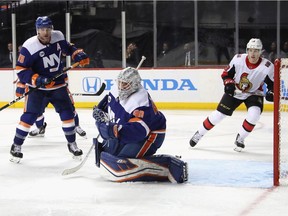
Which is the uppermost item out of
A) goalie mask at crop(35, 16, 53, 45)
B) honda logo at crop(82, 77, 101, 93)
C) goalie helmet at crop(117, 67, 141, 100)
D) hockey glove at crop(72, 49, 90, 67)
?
goalie mask at crop(35, 16, 53, 45)

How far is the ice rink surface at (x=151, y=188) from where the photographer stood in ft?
9.57

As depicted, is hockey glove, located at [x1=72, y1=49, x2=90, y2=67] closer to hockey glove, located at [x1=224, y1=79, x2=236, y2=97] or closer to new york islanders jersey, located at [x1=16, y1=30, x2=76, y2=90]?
new york islanders jersey, located at [x1=16, y1=30, x2=76, y2=90]

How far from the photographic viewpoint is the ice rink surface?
2916 mm

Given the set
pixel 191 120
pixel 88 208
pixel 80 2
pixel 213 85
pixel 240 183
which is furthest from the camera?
pixel 80 2

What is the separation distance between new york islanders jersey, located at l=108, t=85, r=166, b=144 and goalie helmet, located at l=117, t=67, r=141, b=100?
3 centimetres

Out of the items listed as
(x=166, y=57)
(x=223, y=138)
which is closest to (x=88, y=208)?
(x=223, y=138)

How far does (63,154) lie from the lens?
480 centimetres

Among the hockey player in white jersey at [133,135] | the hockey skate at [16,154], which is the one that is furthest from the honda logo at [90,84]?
the hockey player in white jersey at [133,135]

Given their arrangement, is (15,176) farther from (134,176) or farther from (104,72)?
(104,72)

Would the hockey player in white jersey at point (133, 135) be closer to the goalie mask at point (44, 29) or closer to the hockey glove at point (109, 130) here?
the hockey glove at point (109, 130)

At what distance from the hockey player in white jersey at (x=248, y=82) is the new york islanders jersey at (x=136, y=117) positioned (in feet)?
4.53

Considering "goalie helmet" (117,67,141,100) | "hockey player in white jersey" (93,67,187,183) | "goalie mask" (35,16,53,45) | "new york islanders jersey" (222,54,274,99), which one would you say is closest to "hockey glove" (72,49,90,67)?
"goalie mask" (35,16,53,45)

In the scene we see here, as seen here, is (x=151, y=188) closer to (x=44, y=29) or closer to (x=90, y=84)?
(x=44, y=29)

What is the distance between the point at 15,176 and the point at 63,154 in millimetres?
956
